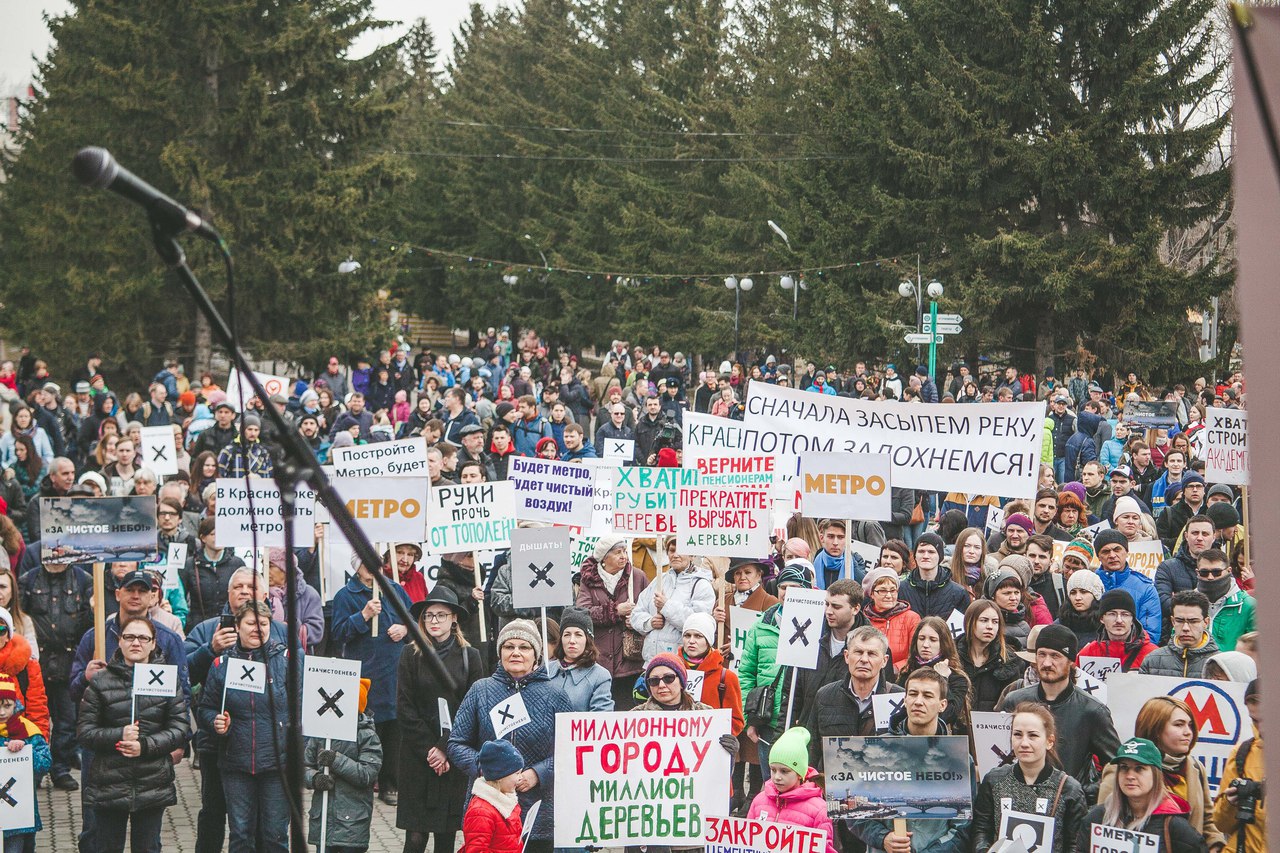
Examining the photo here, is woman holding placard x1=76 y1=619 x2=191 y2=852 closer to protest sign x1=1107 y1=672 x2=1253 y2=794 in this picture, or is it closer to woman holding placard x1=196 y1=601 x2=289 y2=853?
woman holding placard x1=196 y1=601 x2=289 y2=853

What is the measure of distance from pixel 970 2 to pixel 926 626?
3384 centimetres

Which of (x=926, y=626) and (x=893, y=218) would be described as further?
(x=893, y=218)

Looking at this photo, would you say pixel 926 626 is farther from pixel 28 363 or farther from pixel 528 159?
pixel 528 159

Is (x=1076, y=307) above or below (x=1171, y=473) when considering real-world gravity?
above

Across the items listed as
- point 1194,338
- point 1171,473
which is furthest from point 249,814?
point 1194,338

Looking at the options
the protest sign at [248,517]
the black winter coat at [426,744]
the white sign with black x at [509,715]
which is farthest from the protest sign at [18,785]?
the protest sign at [248,517]

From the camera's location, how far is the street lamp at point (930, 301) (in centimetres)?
3190

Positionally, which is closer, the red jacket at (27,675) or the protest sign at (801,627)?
the red jacket at (27,675)

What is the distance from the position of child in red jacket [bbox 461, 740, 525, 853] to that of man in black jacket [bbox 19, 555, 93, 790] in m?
4.54

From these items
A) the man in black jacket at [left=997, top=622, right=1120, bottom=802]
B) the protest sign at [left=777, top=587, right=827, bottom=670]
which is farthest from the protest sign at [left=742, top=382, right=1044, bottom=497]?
the man in black jacket at [left=997, top=622, right=1120, bottom=802]

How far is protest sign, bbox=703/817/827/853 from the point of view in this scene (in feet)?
20.9

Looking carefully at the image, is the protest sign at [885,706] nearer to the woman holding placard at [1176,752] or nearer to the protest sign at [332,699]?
the woman holding placard at [1176,752]

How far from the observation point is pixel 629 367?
38094 millimetres

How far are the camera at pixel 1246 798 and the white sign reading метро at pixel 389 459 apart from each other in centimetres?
734
